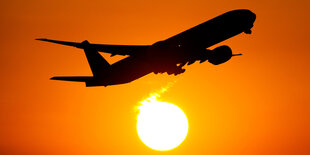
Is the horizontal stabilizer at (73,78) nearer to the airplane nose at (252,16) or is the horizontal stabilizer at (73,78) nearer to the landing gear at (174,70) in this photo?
the landing gear at (174,70)

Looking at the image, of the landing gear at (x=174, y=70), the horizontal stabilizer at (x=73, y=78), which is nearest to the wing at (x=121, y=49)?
the landing gear at (x=174, y=70)

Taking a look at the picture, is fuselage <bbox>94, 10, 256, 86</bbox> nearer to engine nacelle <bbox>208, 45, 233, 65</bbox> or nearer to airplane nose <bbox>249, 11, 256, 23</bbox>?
airplane nose <bbox>249, 11, 256, 23</bbox>

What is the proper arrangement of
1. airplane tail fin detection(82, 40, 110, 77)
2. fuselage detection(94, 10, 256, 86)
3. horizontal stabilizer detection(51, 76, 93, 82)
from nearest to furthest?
fuselage detection(94, 10, 256, 86)
horizontal stabilizer detection(51, 76, 93, 82)
airplane tail fin detection(82, 40, 110, 77)

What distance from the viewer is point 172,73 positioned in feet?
230

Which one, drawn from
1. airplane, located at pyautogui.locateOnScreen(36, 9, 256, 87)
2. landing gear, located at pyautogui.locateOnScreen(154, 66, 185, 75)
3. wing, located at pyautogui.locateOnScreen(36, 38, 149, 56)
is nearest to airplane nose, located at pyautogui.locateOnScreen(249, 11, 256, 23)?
→ airplane, located at pyautogui.locateOnScreen(36, 9, 256, 87)

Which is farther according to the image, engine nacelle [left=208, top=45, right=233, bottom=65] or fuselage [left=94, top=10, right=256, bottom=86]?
engine nacelle [left=208, top=45, right=233, bottom=65]

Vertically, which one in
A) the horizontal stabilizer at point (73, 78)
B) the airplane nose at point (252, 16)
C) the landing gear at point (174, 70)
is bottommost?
the landing gear at point (174, 70)

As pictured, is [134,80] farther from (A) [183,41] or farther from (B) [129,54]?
(A) [183,41]

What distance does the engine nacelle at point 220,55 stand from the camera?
232 feet

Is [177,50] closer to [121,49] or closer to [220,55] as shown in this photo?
[220,55]

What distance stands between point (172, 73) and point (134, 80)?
537 cm

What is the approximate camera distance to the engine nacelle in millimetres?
70688

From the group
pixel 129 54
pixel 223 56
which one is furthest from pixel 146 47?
pixel 223 56

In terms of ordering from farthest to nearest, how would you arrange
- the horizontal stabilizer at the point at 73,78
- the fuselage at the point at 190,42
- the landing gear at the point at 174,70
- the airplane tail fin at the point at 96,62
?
the airplane tail fin at the point at 96,62, the horizontal stabilizer at the point at 73,78, the landing gear at the point at 174,70, the fuselage at the point at 190,42
